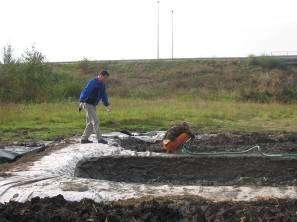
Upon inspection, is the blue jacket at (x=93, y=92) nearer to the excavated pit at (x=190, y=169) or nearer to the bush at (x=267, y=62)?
the excavated pit at (x=190, y=169)

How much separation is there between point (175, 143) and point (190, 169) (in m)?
1.51

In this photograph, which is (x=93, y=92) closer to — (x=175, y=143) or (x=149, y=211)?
(x=175, y=143)

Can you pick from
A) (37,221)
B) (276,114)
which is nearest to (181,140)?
(37,221)

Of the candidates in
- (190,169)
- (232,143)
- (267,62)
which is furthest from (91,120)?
(267,62)

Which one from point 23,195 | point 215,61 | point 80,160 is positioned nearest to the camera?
point 23,195

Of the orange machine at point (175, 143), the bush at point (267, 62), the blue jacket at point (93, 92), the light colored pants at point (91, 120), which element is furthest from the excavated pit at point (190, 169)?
the bush at point (267, 62)

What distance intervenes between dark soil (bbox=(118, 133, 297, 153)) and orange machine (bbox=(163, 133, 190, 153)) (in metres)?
0.43

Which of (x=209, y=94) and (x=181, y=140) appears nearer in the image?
(x=181, y=140)

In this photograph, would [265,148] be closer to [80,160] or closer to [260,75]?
[80,160]

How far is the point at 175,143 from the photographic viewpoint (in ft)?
43.8

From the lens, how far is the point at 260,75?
45.4 meters

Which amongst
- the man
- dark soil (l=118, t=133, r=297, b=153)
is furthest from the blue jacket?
dark soil (l=118, t=133, r=297, b=153)

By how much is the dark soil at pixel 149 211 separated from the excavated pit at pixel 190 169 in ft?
8.50

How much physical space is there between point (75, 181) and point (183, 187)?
67.8 inches
